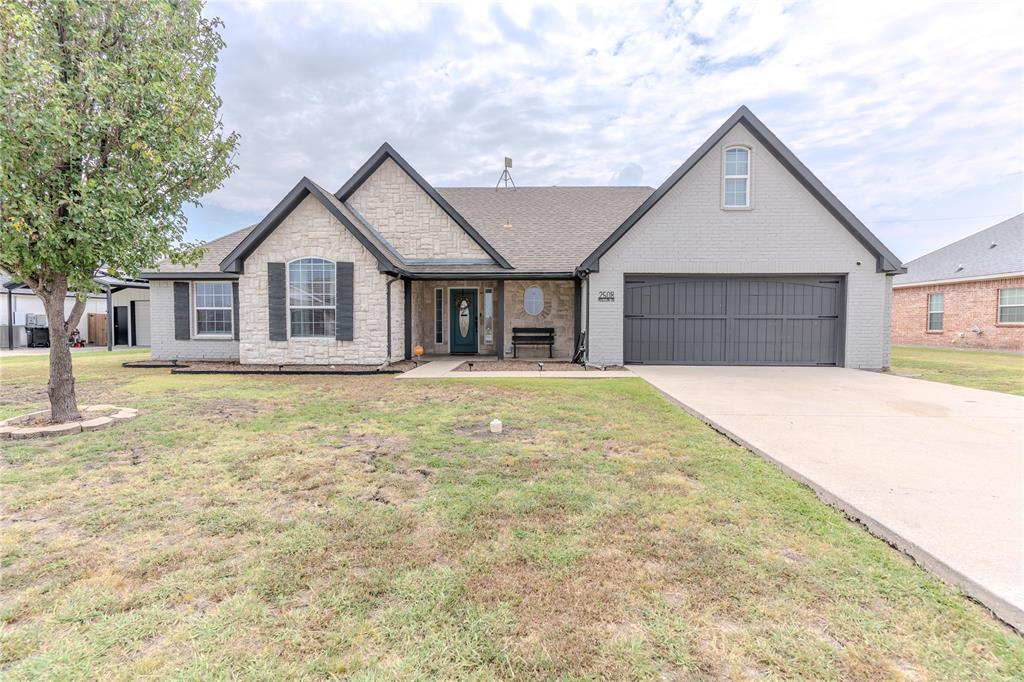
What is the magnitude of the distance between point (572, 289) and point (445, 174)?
19200mm

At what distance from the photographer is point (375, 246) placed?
11539mm

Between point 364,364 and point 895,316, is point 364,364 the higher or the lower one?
the lower one

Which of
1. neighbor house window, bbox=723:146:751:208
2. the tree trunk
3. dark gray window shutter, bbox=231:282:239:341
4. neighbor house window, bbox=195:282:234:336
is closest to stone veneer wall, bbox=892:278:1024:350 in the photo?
neighbor house window, bbox=723:146:751:208

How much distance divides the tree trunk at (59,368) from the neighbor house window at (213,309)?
25.7 ft

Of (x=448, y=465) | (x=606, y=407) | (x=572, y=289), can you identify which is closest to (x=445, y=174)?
(x=572, y=289)

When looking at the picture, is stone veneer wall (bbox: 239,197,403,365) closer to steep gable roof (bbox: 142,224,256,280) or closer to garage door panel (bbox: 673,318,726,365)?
steep gable roof (bbox: 142,224,256,280)

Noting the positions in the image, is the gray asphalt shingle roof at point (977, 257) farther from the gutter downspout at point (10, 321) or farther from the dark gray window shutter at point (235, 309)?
the gutter downspout at point (10, 321)

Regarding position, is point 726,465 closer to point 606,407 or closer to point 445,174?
point 606,407

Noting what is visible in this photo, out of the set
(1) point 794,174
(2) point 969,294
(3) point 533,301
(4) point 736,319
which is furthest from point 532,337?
(2) point 969,294

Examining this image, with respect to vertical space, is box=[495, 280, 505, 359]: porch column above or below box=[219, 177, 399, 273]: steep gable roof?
below

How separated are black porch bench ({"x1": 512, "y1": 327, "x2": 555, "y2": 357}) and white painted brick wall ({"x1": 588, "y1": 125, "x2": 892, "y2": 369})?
8.40 feet

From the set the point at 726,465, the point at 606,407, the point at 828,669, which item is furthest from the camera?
the point at 606,407

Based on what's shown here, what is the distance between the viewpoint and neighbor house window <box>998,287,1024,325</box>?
17594 millimetres

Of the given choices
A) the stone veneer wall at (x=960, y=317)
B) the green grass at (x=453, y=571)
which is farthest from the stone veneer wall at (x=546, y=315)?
the stone veneer wall at (x=960, y=317)
